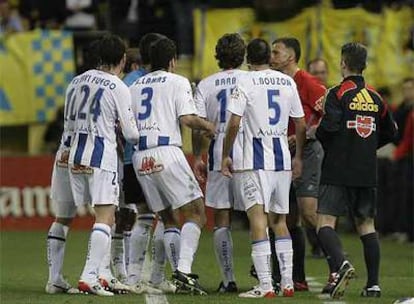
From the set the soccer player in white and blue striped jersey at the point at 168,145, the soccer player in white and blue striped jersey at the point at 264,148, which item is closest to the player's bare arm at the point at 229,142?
the soccer player in white and blue striped jersey at the point at 264,148

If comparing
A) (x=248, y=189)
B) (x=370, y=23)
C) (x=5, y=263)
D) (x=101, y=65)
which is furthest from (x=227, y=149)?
(x=370, y=23)

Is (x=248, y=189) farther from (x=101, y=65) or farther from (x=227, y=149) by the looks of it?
(x=101, y=65)

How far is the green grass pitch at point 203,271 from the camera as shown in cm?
1271

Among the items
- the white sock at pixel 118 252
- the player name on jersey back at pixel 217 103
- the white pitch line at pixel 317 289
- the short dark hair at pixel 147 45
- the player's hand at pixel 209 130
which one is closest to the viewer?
the white pitch line at pixel 317 289

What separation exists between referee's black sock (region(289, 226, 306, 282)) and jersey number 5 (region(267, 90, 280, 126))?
1617 mm

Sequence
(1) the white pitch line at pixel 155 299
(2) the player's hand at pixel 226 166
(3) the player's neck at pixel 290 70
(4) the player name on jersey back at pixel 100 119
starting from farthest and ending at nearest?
(3) the player's neck at pixel 290 70 < (2) the player's hand at pixel 226 166 < (4) the player name on jersey back at pixel 100 119 < (1) the white pitch line at pixel 155 299

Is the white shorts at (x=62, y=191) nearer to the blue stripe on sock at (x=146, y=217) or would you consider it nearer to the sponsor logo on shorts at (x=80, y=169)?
the sponsor logo on shorts at (x=80, y=169)

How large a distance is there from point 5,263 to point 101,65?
5419 millimetres

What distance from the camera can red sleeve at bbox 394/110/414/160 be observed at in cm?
2177

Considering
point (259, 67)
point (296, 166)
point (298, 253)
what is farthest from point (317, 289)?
point (259, 67)

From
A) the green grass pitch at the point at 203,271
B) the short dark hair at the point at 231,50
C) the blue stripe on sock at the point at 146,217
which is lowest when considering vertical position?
the green grass pitch at the point at 203,271

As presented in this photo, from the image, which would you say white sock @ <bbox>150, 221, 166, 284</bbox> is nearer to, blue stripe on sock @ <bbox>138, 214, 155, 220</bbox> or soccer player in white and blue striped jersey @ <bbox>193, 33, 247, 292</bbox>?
blue stripe on sock @ <bbox>138, 214, 155, 220</bbox>

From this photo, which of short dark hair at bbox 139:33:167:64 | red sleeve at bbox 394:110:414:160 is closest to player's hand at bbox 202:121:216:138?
short dark hair at bbox 139:33:167:64

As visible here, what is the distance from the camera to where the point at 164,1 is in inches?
992
